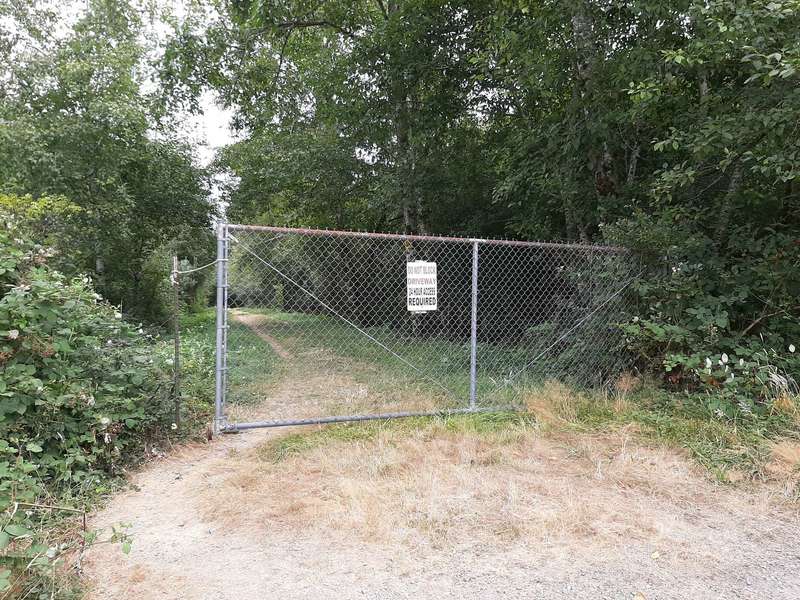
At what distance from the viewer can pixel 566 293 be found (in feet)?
21.7

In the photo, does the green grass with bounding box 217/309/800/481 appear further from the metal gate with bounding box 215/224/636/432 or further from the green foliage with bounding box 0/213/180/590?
the green foliage with bounding box 0/213/180/590

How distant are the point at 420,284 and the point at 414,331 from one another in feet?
12.0

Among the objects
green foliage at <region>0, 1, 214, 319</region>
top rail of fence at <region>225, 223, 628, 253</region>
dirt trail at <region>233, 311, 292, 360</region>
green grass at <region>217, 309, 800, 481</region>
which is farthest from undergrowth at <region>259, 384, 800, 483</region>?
green foliage at <region>0, 1, 214, 319</region>

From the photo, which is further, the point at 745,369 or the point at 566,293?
the point at 566,293

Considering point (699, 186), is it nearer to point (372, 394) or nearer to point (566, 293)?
point (566, 293)

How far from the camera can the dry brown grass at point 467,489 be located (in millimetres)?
2660

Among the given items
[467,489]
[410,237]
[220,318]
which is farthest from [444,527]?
[410,237]

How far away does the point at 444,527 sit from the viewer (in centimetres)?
265

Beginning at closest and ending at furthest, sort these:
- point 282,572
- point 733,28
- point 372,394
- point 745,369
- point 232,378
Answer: point 282,572 < point 733,28 < point 745,369 < point 372,394 < point 232,378

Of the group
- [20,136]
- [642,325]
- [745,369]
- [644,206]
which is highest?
[20,136]

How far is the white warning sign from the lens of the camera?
4.33 m

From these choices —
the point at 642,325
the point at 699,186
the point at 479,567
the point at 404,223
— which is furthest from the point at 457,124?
the point at 479,567

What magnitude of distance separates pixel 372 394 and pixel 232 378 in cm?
209

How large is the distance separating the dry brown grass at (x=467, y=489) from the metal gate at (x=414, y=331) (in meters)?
0.53
